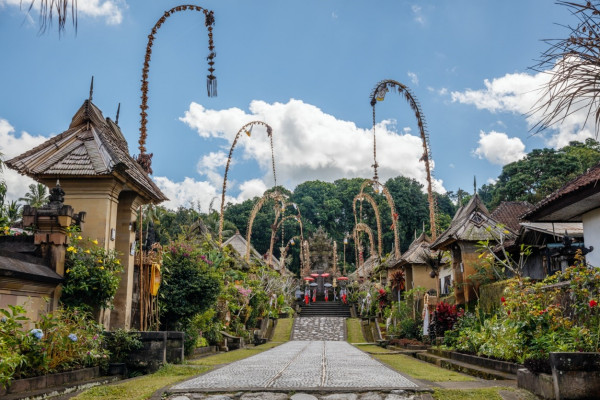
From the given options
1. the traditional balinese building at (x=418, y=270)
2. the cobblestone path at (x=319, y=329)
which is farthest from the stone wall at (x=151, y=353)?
the traditional balinese building at (x=418, y=270)

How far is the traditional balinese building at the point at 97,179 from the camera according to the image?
924 cm

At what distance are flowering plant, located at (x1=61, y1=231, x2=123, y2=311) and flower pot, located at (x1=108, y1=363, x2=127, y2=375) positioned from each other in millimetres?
1027

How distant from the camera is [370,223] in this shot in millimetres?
68188

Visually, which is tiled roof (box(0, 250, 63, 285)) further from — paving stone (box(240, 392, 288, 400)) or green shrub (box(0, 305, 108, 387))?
paving stone (box(240, 392, 288, 400))

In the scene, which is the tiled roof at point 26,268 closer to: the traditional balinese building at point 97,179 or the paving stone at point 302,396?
the traditional balinese building at point 97,179

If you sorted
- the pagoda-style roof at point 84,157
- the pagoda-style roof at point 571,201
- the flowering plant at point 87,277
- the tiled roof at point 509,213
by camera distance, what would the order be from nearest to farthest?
the flowering plant at point 87,277, the pagoda-style roof at point 571,201, the pagoda-style roof at point 84,157, the tiled roof at point 509,213

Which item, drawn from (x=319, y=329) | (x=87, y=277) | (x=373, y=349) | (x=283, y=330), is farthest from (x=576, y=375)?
(x=319, y=329)

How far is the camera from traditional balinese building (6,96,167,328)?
9.24 metres

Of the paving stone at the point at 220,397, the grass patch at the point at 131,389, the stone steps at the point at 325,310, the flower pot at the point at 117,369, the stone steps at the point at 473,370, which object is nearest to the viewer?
the paving stone at the point at 220,397

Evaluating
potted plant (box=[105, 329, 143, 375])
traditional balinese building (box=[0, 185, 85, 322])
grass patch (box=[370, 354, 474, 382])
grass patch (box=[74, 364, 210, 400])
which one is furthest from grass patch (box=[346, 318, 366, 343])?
traditional balinese building (box=[0, 185, 85, 322])

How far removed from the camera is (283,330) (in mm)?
25562

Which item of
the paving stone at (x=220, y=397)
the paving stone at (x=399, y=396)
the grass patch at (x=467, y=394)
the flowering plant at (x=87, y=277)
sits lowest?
the paving stone at (x=220, y=397)

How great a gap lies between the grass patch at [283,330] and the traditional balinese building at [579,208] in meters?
15.3

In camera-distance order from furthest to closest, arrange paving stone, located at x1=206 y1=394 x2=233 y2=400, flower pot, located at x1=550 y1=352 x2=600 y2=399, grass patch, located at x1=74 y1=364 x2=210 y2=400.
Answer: grass patch, located at x1=74 y1=364 x2=210 y2=400, paving stone, located at x1=206 y1=394 x2=233 y2=400, flower pot, located at x1=550 y1=352 x2=600 y2=399
